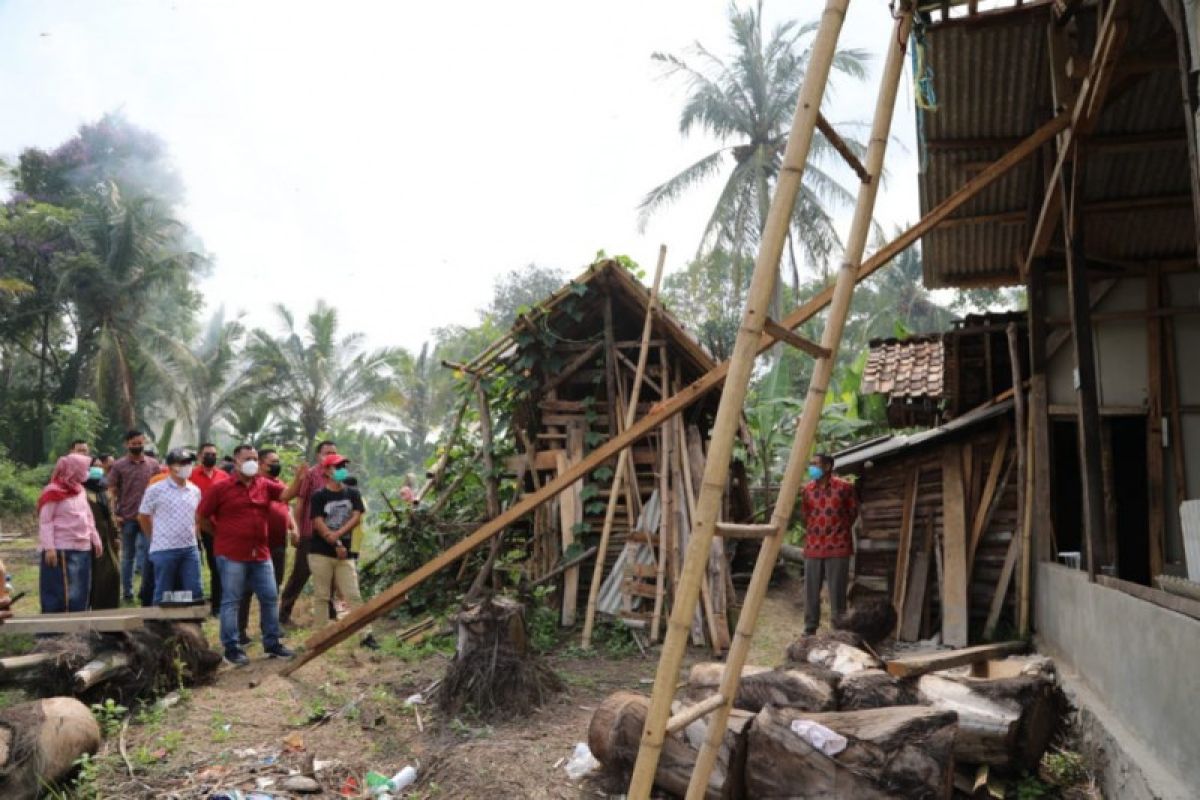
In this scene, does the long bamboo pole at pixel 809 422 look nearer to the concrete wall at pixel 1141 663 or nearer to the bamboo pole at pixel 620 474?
the concrete wall at pixel 1141 663

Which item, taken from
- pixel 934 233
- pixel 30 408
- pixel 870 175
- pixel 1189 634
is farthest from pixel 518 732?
pixel 30 408

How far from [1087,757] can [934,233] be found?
4.73 metres

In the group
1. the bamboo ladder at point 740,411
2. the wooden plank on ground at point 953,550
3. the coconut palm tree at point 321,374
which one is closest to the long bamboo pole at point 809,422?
the bamboo ladder at point 740,411

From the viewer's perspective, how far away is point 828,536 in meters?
8.77

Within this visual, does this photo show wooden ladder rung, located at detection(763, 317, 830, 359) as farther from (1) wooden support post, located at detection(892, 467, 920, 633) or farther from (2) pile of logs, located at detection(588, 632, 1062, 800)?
(1) wooden support post, located at detection(892, 467, 920, 633)

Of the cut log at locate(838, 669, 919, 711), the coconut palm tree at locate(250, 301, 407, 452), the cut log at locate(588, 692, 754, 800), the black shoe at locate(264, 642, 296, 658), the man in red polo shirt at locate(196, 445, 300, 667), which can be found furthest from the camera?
the coconut palm tree at locate(250, 301, 407, 452)

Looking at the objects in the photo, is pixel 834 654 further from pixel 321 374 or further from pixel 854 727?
pixel 321 374

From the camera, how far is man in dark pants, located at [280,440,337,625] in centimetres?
885

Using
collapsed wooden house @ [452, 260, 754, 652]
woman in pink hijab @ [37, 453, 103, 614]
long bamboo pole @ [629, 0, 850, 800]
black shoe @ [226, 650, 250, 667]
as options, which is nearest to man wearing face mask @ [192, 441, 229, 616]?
woman in pink hijab @ [37, 453, 103, 614]

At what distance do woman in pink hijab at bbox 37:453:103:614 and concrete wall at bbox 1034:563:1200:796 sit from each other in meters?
8.09

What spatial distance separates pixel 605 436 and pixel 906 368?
13.1 ft

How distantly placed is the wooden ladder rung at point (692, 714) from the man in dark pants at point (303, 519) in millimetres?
6939

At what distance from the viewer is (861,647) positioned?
21.4ft

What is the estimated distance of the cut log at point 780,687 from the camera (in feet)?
15.8
